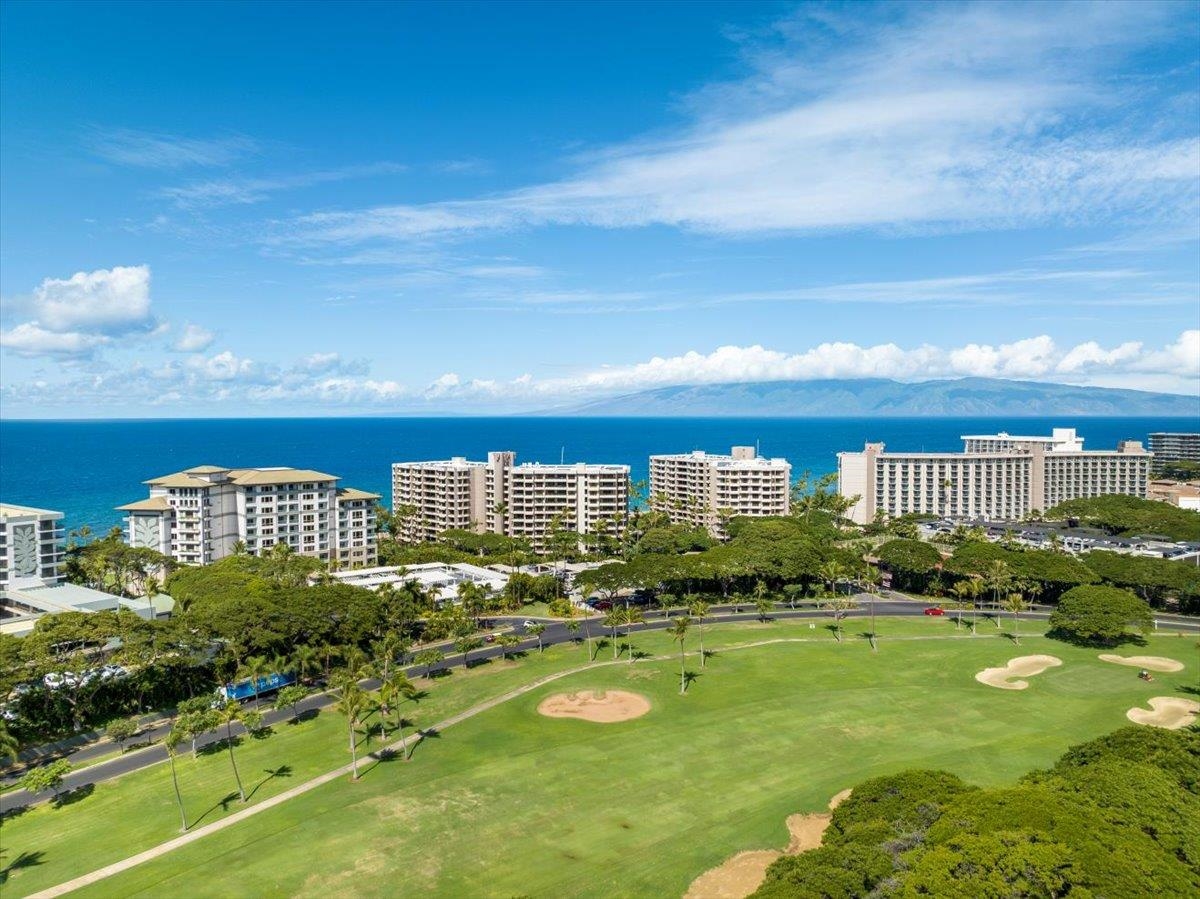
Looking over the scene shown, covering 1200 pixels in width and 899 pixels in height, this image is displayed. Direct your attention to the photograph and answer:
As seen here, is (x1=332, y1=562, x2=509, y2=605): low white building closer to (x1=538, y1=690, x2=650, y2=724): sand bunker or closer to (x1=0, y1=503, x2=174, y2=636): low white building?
(x1=0, y1=503, x2=174, y2=636): low white building

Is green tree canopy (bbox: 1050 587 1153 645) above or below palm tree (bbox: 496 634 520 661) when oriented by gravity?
above

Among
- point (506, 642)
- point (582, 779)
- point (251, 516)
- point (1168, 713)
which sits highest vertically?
point (251, 516)

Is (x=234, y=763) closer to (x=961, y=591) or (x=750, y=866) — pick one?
(x=750, y=866)

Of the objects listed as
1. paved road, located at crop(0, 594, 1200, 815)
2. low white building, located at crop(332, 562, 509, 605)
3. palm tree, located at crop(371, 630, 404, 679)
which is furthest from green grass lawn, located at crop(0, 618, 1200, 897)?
low white building, located at crop(332, 562, 509, 605)

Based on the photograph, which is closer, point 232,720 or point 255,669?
point 232,720

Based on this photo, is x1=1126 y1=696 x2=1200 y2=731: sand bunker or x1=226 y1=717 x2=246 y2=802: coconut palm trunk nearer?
x1=226 y1=717 x2=246 y2=802: coconut palm trunk

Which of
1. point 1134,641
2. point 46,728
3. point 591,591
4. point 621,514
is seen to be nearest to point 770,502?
point 621,514

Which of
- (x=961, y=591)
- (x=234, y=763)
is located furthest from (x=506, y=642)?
(x=961, y=591)
